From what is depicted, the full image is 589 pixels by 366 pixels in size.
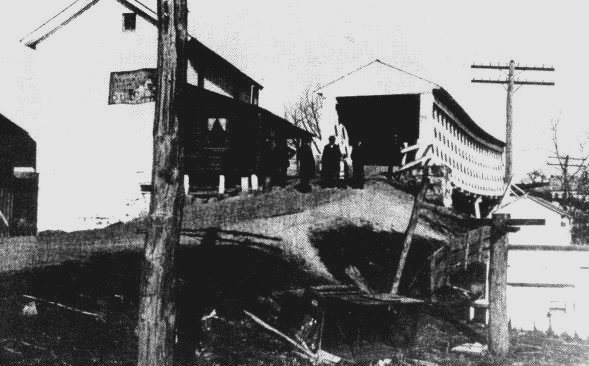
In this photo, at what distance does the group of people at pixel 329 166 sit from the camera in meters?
17.1

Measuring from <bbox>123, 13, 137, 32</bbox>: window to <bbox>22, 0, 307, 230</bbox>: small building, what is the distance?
0.03 m

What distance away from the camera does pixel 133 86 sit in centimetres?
1975

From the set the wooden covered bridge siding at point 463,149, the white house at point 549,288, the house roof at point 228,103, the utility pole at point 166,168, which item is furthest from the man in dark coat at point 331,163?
the utility pole at point 166,168

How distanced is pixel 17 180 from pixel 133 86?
6126 mm

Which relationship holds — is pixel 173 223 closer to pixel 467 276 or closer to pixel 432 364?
pixel 432 364

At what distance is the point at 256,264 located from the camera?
11156mm

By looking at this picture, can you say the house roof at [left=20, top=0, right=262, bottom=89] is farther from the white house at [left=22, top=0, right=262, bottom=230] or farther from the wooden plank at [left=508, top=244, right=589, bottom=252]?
the wooden plank at [left=508, top=244, right=589, bottom=252]

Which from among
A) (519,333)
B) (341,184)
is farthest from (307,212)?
(519,333)

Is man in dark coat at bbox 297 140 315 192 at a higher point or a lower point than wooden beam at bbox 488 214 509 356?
higher

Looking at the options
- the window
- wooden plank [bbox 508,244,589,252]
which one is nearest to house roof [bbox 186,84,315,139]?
the window

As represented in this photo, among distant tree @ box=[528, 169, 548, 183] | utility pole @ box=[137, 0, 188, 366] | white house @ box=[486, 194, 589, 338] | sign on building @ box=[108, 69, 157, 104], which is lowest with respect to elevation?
white house @ box=[486, 194, 589, 338]

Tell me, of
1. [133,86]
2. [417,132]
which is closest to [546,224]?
[417,132]

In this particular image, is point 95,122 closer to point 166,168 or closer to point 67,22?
point 67,22

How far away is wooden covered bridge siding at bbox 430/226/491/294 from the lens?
33.7ft
